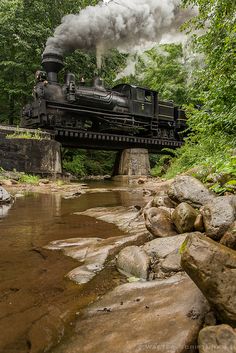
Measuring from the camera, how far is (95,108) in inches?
613

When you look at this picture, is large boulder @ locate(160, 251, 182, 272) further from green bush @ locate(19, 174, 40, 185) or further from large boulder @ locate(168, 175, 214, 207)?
green bush @ locate(19, 174, 40, 185)

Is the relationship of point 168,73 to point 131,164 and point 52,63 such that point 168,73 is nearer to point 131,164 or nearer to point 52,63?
point 131,164

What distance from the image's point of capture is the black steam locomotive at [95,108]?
45.3ft

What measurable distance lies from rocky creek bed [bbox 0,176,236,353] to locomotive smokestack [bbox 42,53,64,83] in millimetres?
12905

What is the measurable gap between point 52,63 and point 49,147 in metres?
4.43

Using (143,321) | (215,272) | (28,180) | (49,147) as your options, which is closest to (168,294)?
(143,321)

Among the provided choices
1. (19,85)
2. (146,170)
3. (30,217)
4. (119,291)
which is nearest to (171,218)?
(119,291)

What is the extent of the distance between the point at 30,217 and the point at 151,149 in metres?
15.5

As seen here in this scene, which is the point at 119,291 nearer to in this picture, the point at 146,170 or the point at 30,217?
the point at 30,217

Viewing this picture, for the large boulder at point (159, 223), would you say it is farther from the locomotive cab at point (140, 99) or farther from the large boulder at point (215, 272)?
the locomotive cab at point (140, 99)

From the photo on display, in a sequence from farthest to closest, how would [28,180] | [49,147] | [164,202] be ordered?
[49,147], [28,180], [164,202]

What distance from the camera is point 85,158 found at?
2144 centimetres

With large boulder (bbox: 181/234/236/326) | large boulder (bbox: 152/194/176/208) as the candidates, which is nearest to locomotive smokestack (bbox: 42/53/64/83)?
large boulder (bbox: 152/194/176/208)

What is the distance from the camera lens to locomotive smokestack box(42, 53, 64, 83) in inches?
542
